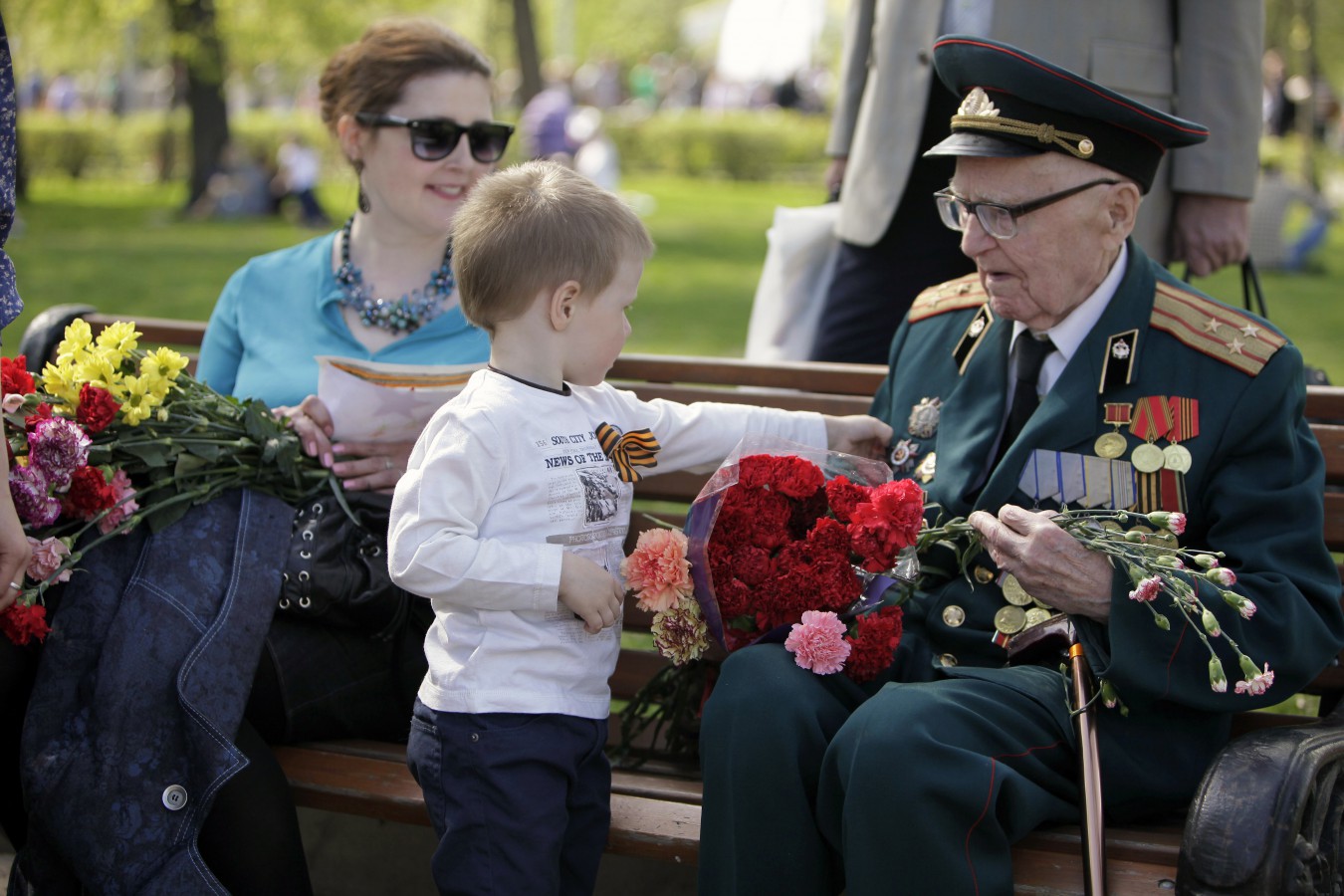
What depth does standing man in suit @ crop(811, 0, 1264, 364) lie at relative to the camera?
3.58m

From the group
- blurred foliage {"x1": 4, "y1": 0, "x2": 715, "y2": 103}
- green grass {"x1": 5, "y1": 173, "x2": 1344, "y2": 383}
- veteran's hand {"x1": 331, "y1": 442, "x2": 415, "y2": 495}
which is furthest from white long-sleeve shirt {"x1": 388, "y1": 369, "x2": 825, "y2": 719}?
blurred foliage {"x1": 4, "y1": 0, "x2": 715, "y2": 103}

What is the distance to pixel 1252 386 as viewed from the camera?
274 centimetres

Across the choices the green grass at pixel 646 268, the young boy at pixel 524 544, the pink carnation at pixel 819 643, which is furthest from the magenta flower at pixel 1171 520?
the green grass at pixel 646 268

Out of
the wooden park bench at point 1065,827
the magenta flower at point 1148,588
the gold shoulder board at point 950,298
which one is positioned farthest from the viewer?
the gold shoulder board at point 950,298

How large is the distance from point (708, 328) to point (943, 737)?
8.59 meters

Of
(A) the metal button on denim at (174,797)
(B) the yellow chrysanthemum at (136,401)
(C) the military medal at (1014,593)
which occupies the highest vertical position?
(B) the yellow chrysanthemum at (136,401)

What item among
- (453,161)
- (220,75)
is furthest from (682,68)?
(453,161)

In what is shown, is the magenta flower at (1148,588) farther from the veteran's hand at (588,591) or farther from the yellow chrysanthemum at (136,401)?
the yellow chrysanthemum at (136,401)

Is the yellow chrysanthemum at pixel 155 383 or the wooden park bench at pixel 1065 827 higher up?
the yellow chrysanthemum at pixel 155 383

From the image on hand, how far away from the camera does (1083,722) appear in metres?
2.50

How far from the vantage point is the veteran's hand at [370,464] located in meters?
3.22

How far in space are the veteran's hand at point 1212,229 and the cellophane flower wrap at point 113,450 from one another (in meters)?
2.19

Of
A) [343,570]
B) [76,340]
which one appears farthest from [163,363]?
[343,570]

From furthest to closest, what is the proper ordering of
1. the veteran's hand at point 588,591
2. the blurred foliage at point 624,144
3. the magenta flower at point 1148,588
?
the blurred foliage at point 624,144 < the veteran's hand at point 588,591 < the magenta flower at point 1148,588
